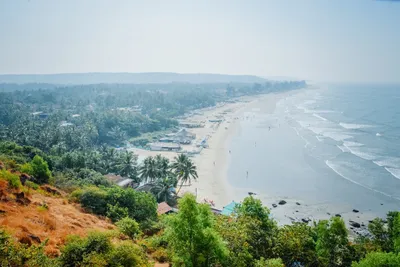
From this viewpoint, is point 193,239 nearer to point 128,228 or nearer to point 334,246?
point 128,228

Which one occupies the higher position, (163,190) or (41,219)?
(41,219)

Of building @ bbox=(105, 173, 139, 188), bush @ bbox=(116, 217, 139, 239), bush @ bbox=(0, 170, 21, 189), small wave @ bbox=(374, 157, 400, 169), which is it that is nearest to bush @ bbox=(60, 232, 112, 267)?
bush @ bbox=(116, 217, 139, 239)

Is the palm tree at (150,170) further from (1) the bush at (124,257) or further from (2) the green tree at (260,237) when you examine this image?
(1) the bush at (124,257)

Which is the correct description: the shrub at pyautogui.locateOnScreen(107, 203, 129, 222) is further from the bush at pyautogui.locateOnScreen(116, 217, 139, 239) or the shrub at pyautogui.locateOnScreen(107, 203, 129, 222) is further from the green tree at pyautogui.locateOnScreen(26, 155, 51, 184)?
the green tree at pyautogui.locateOnScreen(26, 155, 51, 184)

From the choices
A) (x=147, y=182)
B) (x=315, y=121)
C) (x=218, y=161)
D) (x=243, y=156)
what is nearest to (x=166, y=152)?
(x=218, y=161)

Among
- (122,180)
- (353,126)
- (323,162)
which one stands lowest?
(323,162)

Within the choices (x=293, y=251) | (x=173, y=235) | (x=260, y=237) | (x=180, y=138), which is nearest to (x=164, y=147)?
(x=180, y=138)

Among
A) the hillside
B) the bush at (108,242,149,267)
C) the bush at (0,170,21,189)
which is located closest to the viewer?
the bush at (108,242,149,267)
